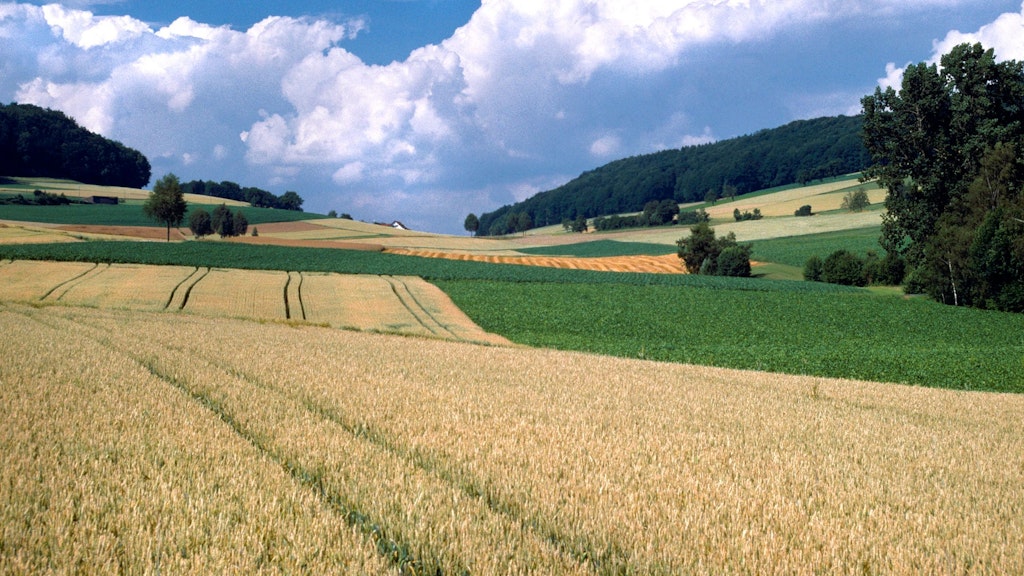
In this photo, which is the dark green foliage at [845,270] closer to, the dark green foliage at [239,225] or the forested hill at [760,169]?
the dark green foliage at [239,225]

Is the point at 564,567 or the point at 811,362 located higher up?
the point at 564,567

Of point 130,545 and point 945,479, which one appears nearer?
point 130,545

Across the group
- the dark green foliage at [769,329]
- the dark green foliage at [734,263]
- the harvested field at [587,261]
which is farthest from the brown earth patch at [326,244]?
the dark green foliage at [734,263]

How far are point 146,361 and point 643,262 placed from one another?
71833mm

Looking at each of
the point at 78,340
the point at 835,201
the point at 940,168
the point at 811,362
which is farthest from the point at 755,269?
the point at 78,340

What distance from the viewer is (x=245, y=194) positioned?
16625 cm

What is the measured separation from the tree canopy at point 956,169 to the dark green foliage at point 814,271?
1382 cm

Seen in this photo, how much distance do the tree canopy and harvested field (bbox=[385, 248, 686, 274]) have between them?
26.2 meters

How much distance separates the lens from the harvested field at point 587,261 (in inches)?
3041

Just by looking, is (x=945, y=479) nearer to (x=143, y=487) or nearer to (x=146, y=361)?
(x=143, y=487)

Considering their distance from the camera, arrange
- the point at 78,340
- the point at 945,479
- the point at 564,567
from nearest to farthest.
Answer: the point at 564,567, the point at 945,479, the point at 78,340

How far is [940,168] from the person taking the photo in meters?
52.9

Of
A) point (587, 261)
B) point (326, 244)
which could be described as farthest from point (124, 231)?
point (587, 261)

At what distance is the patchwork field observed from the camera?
34125 mm
